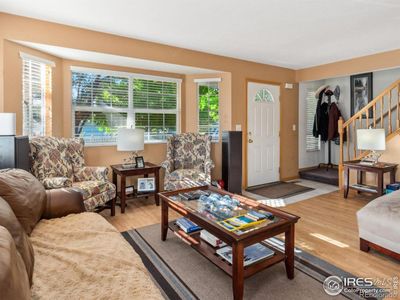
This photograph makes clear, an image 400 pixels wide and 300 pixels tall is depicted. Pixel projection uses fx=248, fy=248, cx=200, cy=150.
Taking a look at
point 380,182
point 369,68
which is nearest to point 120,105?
point 380,182

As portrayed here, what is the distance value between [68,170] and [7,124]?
0.99 metres

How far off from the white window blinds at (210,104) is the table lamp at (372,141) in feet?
7.59

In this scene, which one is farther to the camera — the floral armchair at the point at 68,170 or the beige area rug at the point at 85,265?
the floral armchair at the point at 68,170

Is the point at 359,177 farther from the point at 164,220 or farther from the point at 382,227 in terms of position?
the point at 164,220

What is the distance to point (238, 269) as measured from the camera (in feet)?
5.18

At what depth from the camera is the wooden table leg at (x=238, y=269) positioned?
1565mm

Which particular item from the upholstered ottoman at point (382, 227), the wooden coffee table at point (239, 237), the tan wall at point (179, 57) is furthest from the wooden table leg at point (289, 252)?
the tan wall at point (179, 57)

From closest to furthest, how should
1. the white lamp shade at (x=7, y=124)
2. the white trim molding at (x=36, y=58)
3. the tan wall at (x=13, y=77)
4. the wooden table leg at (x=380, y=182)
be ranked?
1. the white lamp shade at (x=7, y=124)
2. the tan wall at (x=13, y=77)
3. the white trim molding at (x=36, y=58)
4. the wooden table leg at (x=380, y=182)

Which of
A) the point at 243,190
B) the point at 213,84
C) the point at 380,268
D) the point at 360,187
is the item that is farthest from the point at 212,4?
the point at 360,187

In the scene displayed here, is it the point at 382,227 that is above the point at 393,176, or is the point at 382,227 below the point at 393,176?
below

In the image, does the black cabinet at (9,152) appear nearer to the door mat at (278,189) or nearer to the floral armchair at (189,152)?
the floral armchair at (189,152)

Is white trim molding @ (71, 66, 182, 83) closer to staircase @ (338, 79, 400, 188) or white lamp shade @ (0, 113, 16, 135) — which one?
white lamp shade @ (0, 113, 16, 135)

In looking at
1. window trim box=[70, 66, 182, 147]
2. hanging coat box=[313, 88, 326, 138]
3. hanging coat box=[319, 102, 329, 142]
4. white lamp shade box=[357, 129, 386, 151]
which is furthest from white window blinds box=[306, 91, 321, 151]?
window trim box=[70, 66, 182, 147]

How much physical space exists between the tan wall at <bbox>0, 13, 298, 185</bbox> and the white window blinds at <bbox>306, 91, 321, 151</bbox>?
0.64m
